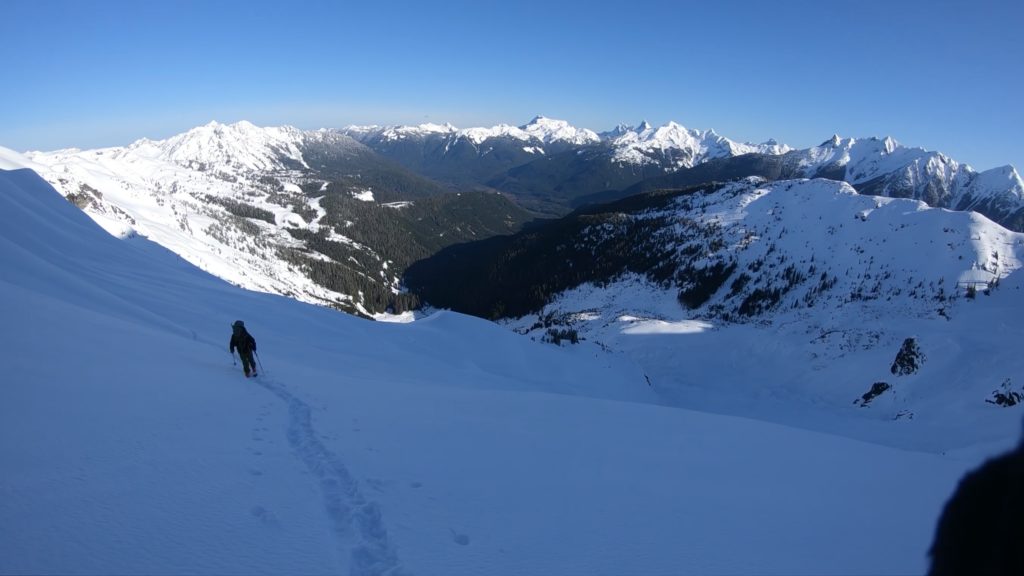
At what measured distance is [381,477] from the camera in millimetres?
7613

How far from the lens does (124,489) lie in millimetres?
5477

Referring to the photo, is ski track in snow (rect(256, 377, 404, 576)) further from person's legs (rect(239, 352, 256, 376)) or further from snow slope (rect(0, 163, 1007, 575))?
person's legs (rect(239, 352, 256, 376))

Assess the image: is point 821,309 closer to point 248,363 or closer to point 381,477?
point 248,363

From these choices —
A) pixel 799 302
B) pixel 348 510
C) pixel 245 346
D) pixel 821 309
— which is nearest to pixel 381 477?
pixel 348 510

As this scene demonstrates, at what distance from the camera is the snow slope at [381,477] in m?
5.13

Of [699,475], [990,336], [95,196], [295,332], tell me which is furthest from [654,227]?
[95,196]

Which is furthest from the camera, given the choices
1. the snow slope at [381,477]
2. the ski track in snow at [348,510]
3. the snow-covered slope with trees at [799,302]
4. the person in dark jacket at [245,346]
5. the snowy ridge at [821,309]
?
the snowy ridge at [821,309]

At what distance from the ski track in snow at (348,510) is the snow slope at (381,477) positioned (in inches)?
1.4

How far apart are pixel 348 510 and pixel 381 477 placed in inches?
47.2

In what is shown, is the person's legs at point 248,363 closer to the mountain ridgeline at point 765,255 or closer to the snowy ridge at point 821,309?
the snowy ridge at point 821,309

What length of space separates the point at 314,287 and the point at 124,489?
17536 centimetres

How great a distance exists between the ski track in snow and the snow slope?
36 millimetres

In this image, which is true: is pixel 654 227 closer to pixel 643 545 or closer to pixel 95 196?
pixel 643 545

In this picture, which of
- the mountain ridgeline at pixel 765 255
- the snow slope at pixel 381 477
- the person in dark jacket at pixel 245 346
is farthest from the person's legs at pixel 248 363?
the mountain ridgeline at pixel 765 255
